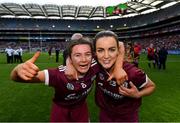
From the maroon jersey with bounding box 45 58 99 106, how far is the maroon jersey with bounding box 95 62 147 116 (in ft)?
0.46

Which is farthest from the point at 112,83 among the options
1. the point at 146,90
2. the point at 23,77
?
the point at 23,77

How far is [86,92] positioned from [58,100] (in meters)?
0.39

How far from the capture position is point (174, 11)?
3098 inches

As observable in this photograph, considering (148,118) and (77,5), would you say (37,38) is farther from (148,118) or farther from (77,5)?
(148,118)

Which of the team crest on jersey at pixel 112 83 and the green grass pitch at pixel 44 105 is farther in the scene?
the green grass pitch at pixel 44 105

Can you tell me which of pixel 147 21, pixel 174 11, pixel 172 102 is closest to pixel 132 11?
pixel 147 21

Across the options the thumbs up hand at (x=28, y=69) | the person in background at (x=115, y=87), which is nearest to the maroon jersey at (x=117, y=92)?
the person in background at (x=115, y=87)

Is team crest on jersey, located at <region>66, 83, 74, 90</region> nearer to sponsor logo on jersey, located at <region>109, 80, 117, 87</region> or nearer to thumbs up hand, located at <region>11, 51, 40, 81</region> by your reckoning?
sponsor logo on jersey, located at <region>109, 80, 117, 87</region>

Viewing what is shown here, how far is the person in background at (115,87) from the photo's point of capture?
397cm

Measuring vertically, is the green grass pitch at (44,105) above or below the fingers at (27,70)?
below

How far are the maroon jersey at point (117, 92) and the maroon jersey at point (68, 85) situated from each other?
141 mm

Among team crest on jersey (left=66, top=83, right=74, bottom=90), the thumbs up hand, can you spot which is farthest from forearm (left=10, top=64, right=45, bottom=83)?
team crest on jersey (left=66, top=83, right=74, bottom=90)

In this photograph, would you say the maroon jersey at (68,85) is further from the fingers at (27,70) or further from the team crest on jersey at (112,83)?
the fingers at (27,70)

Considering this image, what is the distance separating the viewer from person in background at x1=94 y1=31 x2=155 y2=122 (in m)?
3.97
